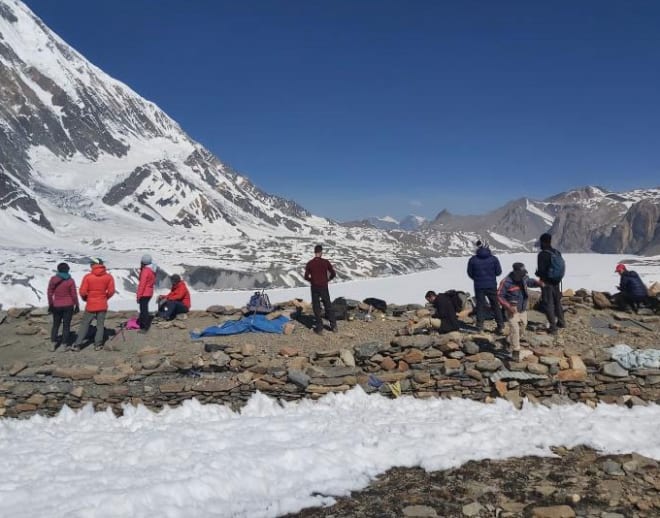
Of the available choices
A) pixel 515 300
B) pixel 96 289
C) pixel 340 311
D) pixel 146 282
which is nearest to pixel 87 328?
pixel 96 289

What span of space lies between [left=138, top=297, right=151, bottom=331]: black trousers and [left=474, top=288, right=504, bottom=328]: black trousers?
10.3 meters

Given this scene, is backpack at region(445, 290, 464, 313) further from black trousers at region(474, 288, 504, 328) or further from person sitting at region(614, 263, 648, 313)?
person sitting at region(614, 263, 648, 313)

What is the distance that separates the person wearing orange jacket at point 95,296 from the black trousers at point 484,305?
10610 millimetres

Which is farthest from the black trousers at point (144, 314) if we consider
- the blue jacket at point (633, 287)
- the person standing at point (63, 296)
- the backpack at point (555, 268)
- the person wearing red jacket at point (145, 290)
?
the blue jacket at point (633, 287)

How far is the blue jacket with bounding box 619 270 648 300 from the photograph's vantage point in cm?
1636

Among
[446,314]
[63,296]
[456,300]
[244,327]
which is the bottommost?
[244,327]

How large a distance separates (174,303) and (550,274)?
40.8 ft

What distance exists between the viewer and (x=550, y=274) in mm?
13820

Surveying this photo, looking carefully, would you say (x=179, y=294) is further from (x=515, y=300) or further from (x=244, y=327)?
(x=515, y=300)

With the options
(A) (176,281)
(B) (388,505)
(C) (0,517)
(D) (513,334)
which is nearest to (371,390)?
(D) (513,334)

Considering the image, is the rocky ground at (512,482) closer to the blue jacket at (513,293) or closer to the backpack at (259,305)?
the blue jacket at (513,293)

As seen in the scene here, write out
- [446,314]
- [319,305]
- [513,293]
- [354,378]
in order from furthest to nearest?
[319,305] → [446,314] → [513,293] → [354,378]

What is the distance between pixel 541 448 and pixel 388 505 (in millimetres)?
3622

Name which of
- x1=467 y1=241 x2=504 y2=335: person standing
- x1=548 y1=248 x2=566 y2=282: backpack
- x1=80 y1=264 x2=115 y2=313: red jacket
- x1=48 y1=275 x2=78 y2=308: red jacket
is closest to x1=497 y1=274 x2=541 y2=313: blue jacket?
x1=467 y1=241 x2=504 y2=335: person standing
